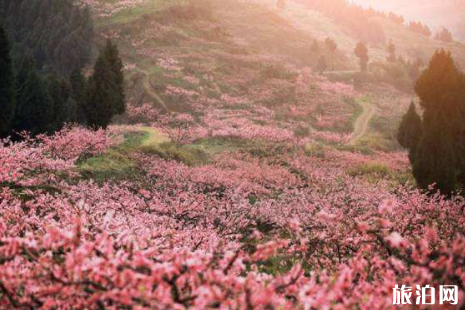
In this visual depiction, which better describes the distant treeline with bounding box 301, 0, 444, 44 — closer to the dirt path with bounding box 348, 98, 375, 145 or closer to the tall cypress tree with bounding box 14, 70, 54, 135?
the dirt path with bounding box 348, 98, 375, 145

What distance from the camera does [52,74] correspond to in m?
37.0

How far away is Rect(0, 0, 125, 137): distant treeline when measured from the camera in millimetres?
25500

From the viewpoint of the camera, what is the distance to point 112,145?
26922 mm

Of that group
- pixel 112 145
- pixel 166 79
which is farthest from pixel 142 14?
pixel 112 145

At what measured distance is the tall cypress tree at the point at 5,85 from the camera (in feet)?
76.0

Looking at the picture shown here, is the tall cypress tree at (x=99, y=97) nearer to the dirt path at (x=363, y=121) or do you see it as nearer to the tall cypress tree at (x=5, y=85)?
the tall cypress tree at (x=5, y=85)

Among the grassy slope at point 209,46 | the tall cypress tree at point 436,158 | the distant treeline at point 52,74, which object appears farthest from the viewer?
the grassy slope at point 209,46

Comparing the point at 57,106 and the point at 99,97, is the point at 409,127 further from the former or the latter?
the point at 57,106

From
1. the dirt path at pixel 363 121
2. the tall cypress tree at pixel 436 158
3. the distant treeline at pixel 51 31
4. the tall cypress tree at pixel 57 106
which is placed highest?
the distant treeline at pixel 51 31

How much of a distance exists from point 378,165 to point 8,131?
2769 centimetres

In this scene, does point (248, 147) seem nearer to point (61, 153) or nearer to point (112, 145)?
point (112, 145)

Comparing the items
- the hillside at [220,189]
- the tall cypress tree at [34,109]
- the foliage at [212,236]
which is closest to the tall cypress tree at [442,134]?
the hillside at [220,189]

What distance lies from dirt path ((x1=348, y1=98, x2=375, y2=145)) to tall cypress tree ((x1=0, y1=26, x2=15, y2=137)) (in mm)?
32577

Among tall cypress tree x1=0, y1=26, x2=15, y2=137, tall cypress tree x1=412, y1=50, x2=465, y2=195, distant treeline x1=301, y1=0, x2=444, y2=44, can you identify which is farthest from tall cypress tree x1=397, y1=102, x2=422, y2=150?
distant treeline x1=301, y1=0, x2=444, y2=44
